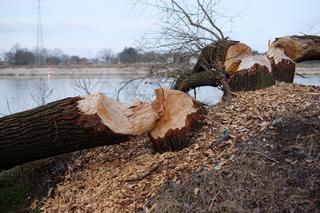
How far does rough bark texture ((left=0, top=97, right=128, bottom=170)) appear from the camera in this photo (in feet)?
14.8

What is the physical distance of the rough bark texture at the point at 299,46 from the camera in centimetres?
740

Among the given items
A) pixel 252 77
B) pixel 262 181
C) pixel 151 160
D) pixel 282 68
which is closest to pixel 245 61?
pixel 252 77

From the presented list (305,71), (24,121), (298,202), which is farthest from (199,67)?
(305,71)

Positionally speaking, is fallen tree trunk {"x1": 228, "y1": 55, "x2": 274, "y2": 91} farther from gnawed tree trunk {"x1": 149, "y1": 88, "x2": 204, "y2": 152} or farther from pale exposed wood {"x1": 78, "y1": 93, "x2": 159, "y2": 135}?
pale exposed wood {"x1": 78, "y1": 93, "x2": 159, "y2": 135}

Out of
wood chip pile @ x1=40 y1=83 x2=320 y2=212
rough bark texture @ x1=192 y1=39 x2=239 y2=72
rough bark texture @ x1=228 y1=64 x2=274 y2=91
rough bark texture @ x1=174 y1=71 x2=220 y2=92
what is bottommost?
wood chip pile @ x1=40 y1=83 x2=320 y2=212

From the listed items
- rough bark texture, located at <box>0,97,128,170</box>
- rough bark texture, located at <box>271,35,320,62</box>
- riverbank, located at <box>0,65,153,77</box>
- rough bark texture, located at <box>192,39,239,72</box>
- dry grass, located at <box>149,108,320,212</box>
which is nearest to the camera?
dry grass, located at <box>149,108,320,212</box>

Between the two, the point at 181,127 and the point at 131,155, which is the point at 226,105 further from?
the point at 131,155

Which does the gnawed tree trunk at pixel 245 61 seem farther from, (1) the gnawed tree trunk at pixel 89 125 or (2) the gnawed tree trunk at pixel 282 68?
(1) the gnawed tree trunk at pixel 89 125

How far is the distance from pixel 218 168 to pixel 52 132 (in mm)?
1791

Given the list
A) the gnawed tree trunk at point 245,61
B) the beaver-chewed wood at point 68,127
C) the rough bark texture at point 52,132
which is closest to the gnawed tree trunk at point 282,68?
the gnawed tree trunk at point 245,61

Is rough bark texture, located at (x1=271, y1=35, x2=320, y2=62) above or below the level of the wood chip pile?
above

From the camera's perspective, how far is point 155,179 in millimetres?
4125

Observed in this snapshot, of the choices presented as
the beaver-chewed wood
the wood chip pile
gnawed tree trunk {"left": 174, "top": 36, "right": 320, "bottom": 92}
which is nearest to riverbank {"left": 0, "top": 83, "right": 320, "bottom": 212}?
the wood chip pile

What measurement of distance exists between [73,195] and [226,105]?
2.08 metres
